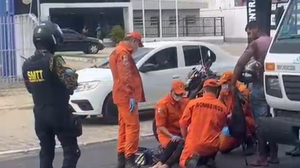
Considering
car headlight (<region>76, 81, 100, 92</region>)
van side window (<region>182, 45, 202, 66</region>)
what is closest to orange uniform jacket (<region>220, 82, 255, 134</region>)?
car headlight (<region>76, 81, 100, 92</region>)

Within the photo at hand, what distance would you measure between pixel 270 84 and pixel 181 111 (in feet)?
4.75

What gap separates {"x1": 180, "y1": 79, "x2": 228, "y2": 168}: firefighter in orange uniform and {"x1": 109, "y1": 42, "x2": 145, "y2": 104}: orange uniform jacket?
2.74 feet

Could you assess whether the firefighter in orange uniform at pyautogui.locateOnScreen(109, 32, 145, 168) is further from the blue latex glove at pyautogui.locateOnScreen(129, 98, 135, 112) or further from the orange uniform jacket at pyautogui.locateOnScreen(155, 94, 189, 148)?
the orange uniform jacket at pyautogui.locateOnScreen(155, 94, 189, 148)

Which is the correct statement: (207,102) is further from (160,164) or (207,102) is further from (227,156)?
(227,156)

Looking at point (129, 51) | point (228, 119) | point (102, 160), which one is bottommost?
point (102, 160)

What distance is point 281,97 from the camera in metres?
8.45

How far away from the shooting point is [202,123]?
884cm

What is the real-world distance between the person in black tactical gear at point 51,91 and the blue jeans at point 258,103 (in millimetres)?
2687

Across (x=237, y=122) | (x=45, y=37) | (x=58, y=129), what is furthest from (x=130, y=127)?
(x=45, y=37)

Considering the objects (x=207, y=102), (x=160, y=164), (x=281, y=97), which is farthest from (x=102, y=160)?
(x=281, y=97)

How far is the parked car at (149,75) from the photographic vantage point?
13922 mm

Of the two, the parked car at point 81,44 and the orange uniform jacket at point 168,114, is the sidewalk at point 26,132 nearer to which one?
the orange uniform jacket at point 168,114

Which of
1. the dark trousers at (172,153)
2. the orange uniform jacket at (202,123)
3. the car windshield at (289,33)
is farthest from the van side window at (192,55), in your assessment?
the orange uniform jacket at (202,123)

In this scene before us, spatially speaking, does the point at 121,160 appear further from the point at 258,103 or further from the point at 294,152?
the point at 294,152
